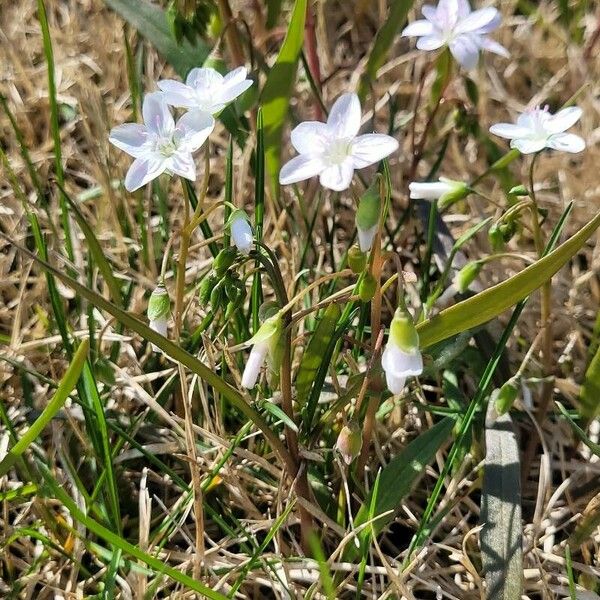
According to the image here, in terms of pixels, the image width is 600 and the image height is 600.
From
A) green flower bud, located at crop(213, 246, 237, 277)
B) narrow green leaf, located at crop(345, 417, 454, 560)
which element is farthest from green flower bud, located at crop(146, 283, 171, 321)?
narrow green leaf, located at crop(345, 417, 454, 560)

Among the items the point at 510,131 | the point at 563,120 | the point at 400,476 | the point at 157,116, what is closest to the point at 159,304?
the point at 157,116

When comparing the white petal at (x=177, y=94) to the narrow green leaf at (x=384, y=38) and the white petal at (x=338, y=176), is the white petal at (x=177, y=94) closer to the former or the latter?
the white petal at (x=338, y=176)

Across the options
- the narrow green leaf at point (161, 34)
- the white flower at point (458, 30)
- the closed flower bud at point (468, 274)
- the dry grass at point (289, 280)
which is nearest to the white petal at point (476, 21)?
the white flower at point (458, 30)

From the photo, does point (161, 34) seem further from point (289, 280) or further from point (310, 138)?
point (310, 138)

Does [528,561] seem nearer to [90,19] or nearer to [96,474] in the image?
[96,474]

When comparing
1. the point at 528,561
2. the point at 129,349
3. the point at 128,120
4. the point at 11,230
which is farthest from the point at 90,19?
the point at 528,561
